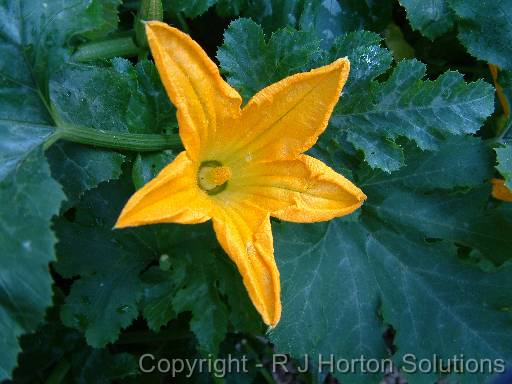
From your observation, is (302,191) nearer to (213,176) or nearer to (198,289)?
(213,176)

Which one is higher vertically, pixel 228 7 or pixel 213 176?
pixel 228 7

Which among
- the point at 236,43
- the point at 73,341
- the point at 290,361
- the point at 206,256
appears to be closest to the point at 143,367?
the point at 73,341

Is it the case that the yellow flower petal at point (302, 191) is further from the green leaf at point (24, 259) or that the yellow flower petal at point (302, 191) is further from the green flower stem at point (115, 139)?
the green leaf at point (24, 259)

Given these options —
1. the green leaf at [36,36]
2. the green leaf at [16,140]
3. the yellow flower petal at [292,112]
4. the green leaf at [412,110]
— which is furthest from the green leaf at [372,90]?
the green leaf at [16,140]

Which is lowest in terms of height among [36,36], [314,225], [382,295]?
[382,295]

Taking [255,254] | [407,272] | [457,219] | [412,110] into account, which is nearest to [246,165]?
[255,254]

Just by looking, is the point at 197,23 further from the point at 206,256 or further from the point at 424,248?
the point at 424,248

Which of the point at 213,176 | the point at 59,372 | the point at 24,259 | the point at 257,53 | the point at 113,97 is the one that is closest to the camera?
the point at 24,259
